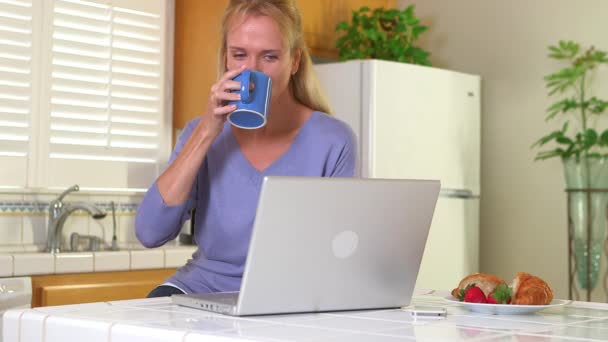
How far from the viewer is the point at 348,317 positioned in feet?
5.23

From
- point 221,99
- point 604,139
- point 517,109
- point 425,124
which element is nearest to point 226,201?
point 221,99

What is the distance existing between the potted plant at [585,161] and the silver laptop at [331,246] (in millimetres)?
2691

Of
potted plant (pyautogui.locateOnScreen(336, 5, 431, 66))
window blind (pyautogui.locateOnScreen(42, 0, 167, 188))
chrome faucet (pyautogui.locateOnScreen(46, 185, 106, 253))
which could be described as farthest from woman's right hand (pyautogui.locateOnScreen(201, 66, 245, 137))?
potted plant (pyautogui.locateOnScreen(336, 5, 431, 66))

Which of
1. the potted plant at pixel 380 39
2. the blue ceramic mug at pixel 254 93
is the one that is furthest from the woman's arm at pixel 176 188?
the potted plant at pixel 380 39

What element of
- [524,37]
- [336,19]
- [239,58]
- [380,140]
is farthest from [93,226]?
[524,37]

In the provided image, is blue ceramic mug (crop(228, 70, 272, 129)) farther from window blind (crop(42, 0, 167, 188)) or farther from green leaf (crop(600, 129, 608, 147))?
green leaf (crop(600, 129, 608, 147))

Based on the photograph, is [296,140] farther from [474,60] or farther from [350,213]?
[474,60]

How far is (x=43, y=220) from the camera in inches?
147

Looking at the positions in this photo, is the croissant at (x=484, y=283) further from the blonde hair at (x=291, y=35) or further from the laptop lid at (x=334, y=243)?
the blonde hair at (x=291, y=35)

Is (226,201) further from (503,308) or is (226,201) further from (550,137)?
(550,137)

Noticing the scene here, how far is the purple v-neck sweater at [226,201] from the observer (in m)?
2.05

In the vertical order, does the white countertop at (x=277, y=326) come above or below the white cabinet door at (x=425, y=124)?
below

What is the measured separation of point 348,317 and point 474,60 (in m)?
3.55

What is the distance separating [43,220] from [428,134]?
1.81 meters
